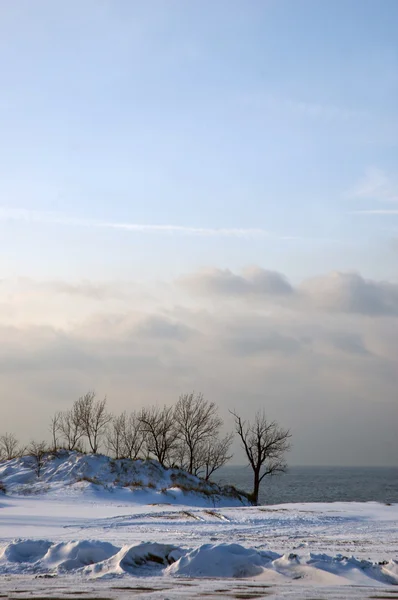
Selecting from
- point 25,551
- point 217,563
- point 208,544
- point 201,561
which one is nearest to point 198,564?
point 201,561

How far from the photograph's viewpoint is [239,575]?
9.50 meters

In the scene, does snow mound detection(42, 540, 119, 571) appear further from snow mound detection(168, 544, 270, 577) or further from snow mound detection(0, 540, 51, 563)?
snow mound detection(168, 544, 270, 577)

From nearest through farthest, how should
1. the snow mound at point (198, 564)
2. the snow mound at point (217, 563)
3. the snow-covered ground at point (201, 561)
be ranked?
the snow-covered ground at point (201, 561)
the snow mound at point (198, 564)
the snow mound at point (217, 563)

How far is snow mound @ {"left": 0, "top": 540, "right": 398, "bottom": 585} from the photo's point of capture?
9.21m

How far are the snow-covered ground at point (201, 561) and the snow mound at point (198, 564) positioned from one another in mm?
16

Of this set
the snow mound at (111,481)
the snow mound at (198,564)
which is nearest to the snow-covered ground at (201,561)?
the snow mound at (198,564)

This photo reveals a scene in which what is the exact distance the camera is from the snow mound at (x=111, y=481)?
31.3 m

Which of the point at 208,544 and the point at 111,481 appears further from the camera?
the point at 111,481

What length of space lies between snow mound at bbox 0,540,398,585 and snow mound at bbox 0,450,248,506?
20554 mm

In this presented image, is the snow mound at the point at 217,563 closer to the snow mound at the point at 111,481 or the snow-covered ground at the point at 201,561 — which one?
the snow-covered ground at the point at 201,561

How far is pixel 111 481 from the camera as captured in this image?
34250 millimetres

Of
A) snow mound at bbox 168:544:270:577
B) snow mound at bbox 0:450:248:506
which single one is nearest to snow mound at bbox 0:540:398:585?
snow mound at bbox 168:544:270:577

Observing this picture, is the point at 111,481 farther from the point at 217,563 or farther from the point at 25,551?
the point at 217,563

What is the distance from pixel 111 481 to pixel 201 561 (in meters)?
25.7
